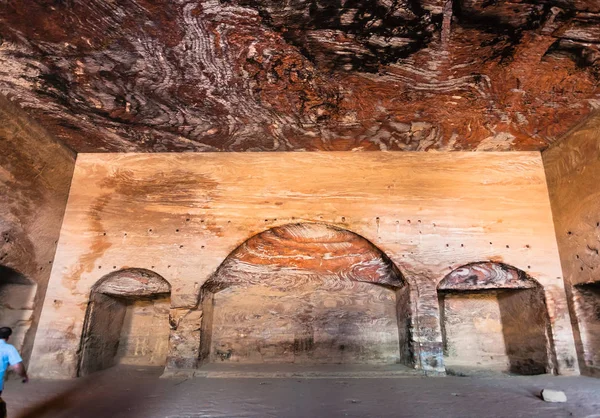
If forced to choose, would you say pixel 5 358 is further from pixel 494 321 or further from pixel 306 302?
pixel 494 321

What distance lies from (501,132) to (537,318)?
7.03 feet

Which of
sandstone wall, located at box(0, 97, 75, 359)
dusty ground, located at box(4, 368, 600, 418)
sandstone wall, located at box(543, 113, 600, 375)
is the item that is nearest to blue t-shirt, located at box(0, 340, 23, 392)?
dusty ground, located at box(4, 368, 600, 418)

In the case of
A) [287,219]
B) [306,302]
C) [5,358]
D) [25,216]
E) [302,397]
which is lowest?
[302,397]

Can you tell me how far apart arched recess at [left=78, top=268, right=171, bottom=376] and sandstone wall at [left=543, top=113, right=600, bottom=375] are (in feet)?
14.7

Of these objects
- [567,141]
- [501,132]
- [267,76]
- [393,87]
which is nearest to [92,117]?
[267,76]

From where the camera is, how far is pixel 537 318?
3.99 metres

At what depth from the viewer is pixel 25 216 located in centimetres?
373

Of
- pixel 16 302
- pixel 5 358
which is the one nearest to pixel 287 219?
pixel 5 358

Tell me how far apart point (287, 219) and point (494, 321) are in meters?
3.07

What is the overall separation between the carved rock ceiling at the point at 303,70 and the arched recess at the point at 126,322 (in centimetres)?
169

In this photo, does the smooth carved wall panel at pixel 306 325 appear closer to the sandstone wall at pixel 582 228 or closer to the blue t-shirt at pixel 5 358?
the sandstone wall at pixel 582 228

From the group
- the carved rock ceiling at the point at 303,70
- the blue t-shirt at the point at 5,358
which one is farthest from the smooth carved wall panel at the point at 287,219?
the blue t-shirt at the point at 5,358

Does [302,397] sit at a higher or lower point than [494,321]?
lower

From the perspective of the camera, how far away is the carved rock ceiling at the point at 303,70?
8.18 feet
